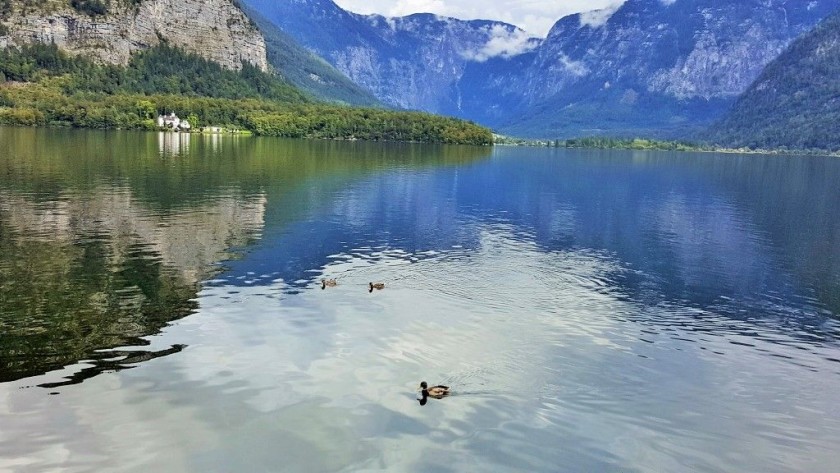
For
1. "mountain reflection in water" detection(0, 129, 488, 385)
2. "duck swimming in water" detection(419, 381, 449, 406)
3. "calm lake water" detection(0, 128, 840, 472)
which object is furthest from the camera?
"mountain reflection in water" detection(0, 129, 488, 385)

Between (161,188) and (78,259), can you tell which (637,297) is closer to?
(78,259)

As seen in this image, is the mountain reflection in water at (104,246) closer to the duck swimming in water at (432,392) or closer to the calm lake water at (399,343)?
the calm lake water at (399,343)

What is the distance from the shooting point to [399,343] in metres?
29.0

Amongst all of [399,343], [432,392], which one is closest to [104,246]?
[399,343]

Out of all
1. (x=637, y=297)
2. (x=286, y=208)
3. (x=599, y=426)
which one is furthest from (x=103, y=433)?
(x=286, y=208)

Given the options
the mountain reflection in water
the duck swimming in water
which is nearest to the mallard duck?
the duck swimming in water

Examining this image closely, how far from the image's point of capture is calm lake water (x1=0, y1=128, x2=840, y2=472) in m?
20.0

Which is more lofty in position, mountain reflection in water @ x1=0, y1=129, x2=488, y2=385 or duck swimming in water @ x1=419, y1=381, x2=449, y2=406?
mountain reflection in water @ x1=0, y1=129, x2=488, y2=385

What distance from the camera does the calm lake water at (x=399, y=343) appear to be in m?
20.0

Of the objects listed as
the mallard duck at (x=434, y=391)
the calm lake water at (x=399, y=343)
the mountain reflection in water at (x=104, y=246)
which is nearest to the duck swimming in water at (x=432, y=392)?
the mallard duck at (x=434, y=391)

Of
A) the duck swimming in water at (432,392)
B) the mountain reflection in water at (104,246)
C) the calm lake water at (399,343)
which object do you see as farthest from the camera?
the mountain reflection in water at (104,246)

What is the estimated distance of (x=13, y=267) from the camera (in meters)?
37.0

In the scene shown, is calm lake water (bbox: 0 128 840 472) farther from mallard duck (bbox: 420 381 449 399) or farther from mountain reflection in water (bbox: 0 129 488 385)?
mallard duck (bbox: 420 381 449 399)

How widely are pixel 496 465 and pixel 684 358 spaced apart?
1397 centimetres
